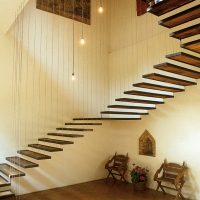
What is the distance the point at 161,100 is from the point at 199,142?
4.44ft

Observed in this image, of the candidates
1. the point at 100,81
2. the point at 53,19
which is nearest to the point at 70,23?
the point at 53,19

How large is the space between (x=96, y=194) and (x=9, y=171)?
6.97 ft

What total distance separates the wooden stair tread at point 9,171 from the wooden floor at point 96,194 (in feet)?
2.74

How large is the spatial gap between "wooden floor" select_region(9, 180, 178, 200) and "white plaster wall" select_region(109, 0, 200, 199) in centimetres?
57

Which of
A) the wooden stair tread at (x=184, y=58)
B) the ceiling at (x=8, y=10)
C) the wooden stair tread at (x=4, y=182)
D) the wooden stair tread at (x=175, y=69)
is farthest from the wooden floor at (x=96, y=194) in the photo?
the ceiling at (x=8, y=10)

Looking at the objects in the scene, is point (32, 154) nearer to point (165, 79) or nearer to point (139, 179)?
point (139, 179)

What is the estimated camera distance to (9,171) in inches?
182

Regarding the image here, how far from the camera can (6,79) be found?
5570 millimetres

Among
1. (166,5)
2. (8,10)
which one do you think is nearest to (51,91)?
(8,10)

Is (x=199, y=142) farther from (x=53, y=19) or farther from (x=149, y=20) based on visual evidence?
(x=53, y=19)

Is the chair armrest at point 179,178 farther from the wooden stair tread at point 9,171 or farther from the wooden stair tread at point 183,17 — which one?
the wooden stair tread at point 183,17

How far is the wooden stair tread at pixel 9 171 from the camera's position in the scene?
14.2ft

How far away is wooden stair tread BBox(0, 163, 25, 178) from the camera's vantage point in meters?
4.34

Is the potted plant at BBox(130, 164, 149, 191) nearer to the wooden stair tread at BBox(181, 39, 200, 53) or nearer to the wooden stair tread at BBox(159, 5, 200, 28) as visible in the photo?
the wooden stair tread at BBox(181, 39, 200, 53)
